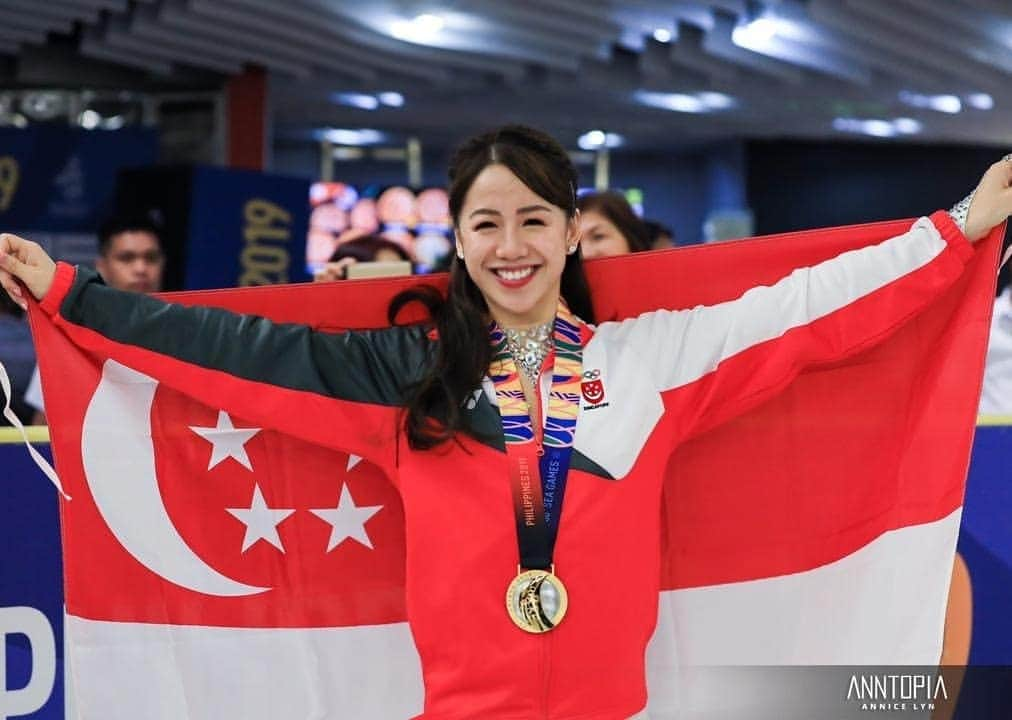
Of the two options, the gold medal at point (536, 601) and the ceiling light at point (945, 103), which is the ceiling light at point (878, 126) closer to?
the ceiling light at point (945, 103)

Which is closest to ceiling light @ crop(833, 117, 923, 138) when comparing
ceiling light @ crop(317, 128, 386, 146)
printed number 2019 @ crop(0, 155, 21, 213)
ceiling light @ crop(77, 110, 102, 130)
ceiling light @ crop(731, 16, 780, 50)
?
ceiling light @ crop(731, 16, 780, 50)

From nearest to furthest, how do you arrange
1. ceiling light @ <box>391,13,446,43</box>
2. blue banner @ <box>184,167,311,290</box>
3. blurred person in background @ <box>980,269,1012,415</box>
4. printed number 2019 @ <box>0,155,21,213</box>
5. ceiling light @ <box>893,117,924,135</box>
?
blurred person in background @ <box>980,269,1012,415</box>, blue banner @ <box>184,167,311,290</box>, ceiling light @ <box>391,13,446,43</box>, printed number 2019 @ <box>0,155,21,213</box>, ceiling light @ <box>893,117,924,135</box>

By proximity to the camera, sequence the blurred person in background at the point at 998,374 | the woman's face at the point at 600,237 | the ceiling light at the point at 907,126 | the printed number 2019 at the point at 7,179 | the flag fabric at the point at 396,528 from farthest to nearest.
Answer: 1. the ceiling light at the point at 907,126
2. the printed number 2019 at the point at 7,179
3. the blurred person in background at the point at 998,374
4. the woman's face at the point at 600,237
5. the flag fabric at the point at 396,528

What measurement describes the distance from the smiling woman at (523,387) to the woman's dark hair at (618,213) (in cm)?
110

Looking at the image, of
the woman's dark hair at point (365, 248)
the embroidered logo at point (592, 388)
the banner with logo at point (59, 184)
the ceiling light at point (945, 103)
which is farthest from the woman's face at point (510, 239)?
the ceiling light at point (945, 103)

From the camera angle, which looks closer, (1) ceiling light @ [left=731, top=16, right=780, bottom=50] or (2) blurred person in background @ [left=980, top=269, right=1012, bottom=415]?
(2) blurred person in background @ [left=980, top=269, right=1012, bottom=415]

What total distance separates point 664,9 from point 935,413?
7.86 m

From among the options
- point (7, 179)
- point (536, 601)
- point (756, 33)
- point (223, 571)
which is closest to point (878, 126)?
point (756, 33)

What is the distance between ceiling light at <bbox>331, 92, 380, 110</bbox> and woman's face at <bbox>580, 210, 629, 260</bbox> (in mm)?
9777

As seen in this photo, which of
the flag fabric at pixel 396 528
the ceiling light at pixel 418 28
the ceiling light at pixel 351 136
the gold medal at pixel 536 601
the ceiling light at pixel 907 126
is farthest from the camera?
the ceiling light at pixel 351 136

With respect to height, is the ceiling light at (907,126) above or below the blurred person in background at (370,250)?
above

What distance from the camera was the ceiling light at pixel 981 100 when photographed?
41.3ft

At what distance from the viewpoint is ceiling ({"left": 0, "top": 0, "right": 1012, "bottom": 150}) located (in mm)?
9508

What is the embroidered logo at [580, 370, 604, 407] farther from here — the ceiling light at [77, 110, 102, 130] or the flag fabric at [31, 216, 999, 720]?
the ceiling light at [77, 110, 102, 130]
